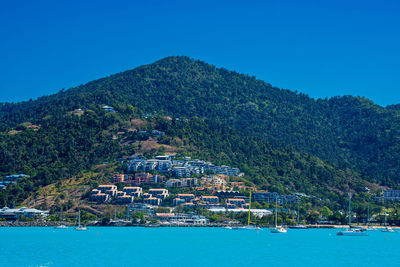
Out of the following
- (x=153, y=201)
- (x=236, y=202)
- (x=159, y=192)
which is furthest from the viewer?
(x=236, y=202)

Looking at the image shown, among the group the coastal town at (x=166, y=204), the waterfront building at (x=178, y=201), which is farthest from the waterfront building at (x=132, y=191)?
the waterfront building at (x=178, y=201)

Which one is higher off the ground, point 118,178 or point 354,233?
point 118,178

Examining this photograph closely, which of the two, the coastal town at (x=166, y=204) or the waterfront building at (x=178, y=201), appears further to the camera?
the waterfront building at (x=178, y=201)

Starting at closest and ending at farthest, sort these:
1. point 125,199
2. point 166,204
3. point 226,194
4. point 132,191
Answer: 1. point 125,199
2. point 166,204
3. point 132,191
4. point 226,194

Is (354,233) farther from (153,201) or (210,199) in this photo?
(153,201)

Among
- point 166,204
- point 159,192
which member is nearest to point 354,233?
point 166,204

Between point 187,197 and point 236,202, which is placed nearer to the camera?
point 187,197

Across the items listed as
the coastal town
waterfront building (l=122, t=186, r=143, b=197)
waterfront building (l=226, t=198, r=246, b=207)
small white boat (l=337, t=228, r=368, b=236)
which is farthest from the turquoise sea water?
waterfront building (l=226, t=198, r=246, b=207)

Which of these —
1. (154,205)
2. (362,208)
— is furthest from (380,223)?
(154,205)

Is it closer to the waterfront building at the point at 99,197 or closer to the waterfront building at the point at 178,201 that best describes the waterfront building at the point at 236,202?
the waterfront building at the point at 178,201

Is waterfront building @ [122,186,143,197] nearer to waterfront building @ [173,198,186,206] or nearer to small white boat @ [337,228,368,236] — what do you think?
waterfront building @ [173,198,186,206]

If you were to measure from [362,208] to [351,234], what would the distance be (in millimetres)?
45202

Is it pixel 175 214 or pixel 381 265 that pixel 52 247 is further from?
pixel 175 214

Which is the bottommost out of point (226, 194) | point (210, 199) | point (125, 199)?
point (125, 199)
